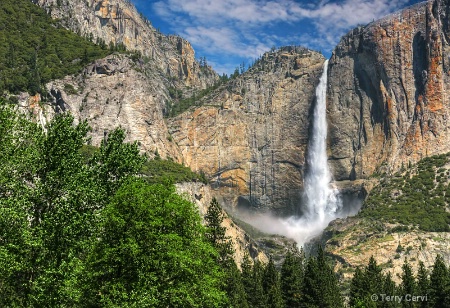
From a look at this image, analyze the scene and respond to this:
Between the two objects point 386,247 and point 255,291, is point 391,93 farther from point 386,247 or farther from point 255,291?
point 255,291

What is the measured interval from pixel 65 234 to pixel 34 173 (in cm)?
483

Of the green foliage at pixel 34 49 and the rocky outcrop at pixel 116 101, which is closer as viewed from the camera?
the green foliage at pixel 34 49

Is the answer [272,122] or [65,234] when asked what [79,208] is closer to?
[65,234]

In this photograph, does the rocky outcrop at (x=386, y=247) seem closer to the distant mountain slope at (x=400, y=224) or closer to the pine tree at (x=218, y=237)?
the distant mountain slope at (x=400, y=224)

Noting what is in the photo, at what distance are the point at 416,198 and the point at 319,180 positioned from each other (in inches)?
1745

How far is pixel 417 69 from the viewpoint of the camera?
16512 cm

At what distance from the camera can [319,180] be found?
582ft

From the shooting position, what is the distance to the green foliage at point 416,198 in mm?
126875

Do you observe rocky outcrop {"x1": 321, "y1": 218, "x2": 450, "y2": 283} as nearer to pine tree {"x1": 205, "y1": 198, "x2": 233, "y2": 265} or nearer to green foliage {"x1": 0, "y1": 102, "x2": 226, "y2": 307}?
pine tree {"x1": 205, "y1": 198, "x2": 233, "y2": 265}

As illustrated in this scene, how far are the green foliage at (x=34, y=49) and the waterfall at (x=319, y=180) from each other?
79.7 m

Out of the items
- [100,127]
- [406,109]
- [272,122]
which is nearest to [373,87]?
[406,109]

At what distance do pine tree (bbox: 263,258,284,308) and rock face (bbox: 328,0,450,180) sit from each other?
99.7 m

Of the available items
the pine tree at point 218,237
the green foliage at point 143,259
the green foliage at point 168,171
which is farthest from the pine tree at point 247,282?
the green foliage at point 168,171

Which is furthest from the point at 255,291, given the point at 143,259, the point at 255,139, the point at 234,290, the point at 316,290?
the point at 255,139
